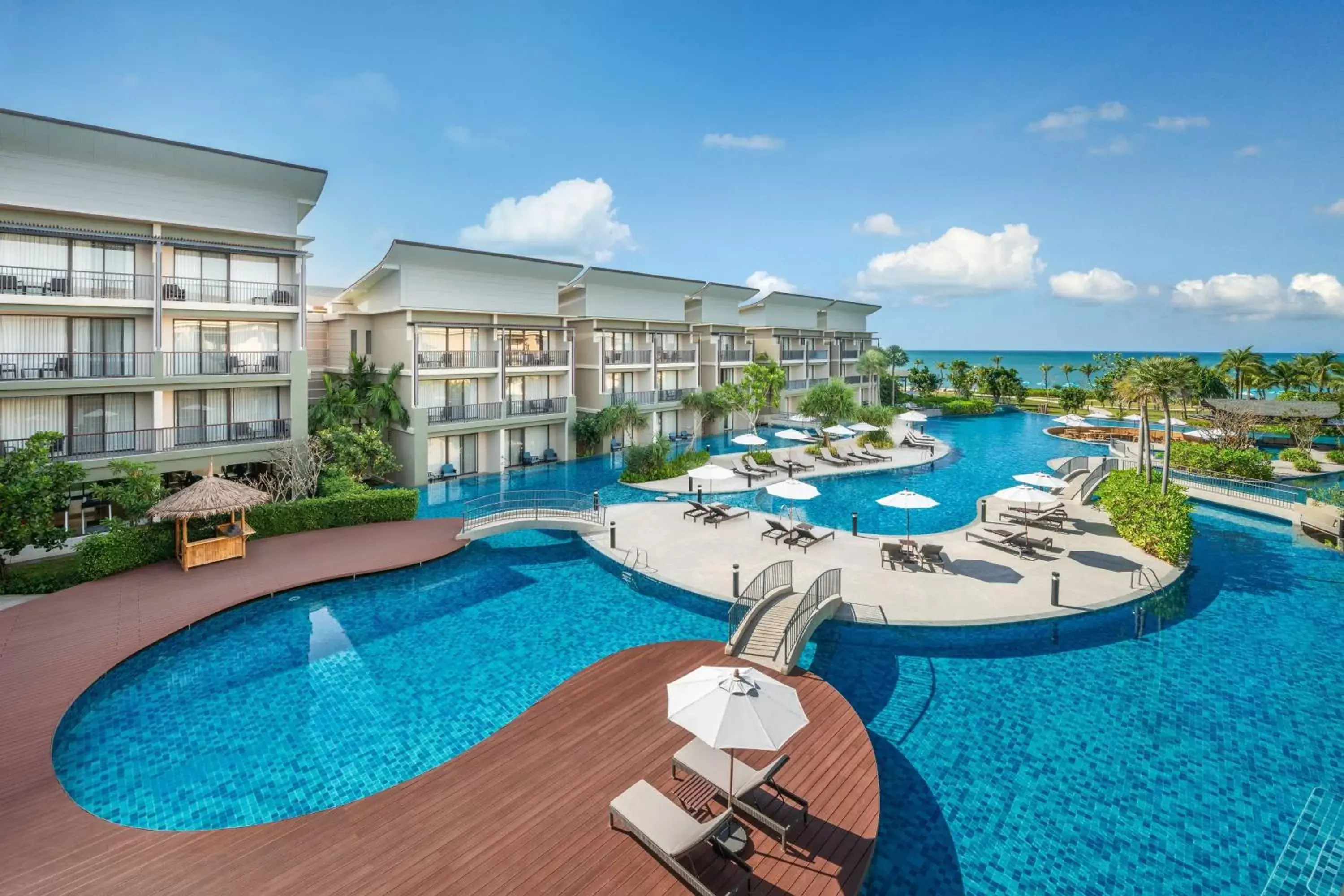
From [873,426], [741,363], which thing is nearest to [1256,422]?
[873,426]

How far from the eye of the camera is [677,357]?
145ft

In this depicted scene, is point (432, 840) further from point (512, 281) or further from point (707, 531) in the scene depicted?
point (512, 281)

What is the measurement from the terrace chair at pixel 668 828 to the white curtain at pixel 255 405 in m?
23.9

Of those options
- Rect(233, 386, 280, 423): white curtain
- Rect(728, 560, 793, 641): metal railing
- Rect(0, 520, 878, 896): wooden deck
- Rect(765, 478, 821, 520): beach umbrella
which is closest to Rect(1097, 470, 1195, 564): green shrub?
Rect(765, 478, 821, 520): beach umbrella

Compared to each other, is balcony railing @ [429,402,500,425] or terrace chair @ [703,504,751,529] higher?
balcony railing @ [429,402,500,425]

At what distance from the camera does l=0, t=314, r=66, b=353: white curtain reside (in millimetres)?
19578

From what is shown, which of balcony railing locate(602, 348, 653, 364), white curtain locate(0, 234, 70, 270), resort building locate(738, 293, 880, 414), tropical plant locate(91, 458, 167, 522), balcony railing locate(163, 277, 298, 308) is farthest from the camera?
resort building locate(738, 293, 880, 414)

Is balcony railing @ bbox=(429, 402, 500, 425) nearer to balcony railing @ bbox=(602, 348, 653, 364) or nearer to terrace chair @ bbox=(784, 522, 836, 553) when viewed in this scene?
balcony railing @ bbox=(602, 348, 653, 364)

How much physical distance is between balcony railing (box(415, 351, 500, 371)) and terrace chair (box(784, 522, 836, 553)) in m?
19.5

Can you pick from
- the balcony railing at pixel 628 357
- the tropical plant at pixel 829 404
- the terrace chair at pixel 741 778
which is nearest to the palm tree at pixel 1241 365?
the tropical plant at pixel 829 404

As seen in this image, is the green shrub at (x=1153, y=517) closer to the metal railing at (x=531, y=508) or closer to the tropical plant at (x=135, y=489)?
the metal railing at (x=531, y=508)

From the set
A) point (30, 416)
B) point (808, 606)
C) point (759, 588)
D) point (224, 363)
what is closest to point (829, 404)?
point (759, 588)

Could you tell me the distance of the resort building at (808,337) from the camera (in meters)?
52.2

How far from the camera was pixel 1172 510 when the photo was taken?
20.0 meters
